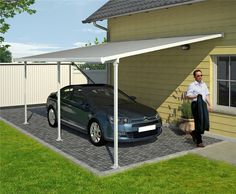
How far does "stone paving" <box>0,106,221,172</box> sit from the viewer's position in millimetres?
7621

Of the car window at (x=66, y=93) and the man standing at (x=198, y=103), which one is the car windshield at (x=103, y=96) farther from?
the man standing at (x=198, y=103)

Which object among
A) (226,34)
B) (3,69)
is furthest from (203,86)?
(3,69)

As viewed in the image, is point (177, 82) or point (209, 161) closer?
point (209, 161)

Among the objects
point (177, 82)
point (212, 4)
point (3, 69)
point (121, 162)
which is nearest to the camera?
point (121, 162)


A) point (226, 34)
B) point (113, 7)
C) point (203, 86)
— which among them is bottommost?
point (203, 86)

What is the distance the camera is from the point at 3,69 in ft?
53.4

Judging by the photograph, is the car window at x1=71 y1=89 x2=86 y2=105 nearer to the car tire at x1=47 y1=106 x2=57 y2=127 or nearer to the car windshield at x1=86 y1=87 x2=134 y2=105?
the car windshield at x1=86 y1=87 x2=134 y2=105

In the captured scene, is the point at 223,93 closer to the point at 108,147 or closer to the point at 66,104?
the point at 108,147

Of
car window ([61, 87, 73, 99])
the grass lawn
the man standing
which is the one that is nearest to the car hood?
the man standing

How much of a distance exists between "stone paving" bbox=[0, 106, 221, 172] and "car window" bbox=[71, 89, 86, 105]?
3.54 ft

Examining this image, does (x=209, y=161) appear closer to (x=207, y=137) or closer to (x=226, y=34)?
(x=207, y=137)

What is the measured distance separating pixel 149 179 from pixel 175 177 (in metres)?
0.53

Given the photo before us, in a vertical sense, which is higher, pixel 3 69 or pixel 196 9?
pixel 196 9

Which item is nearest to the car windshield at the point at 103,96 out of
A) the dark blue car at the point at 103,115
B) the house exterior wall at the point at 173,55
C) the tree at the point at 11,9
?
the dark blue car at the point at 103,115
